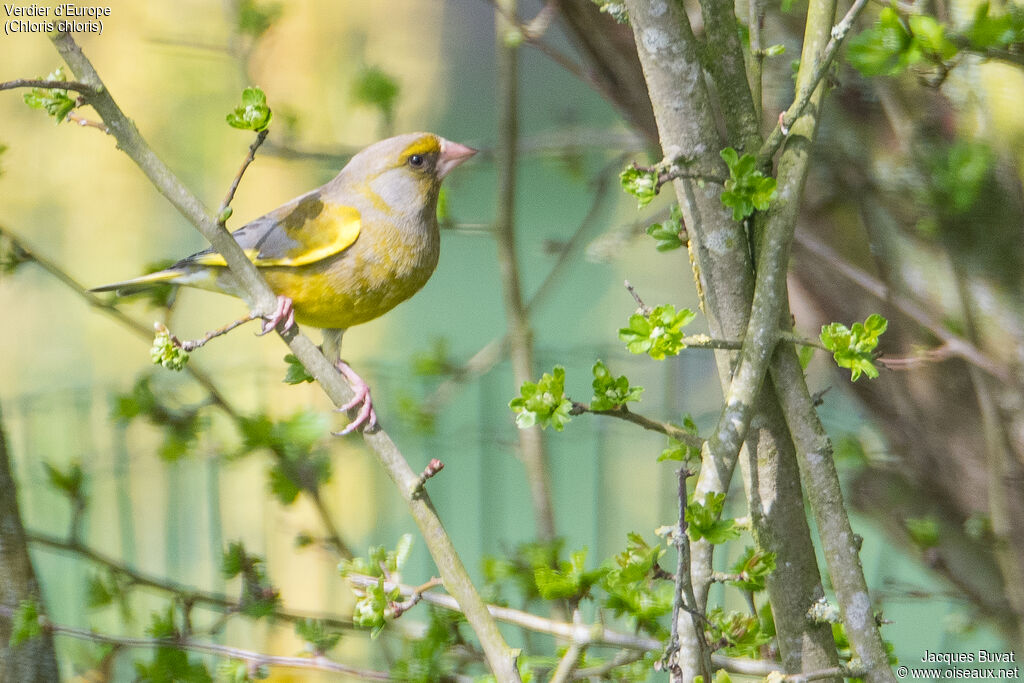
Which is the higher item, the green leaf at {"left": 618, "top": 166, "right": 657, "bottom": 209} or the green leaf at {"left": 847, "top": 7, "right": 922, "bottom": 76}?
the green leaf at {"left": 847, "top": 7, "right": 922, "bottom": 76}

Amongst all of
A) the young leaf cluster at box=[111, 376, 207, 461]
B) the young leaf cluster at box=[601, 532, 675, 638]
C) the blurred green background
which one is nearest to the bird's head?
the young leaf cluster at box=[601, 532, 675, 638]

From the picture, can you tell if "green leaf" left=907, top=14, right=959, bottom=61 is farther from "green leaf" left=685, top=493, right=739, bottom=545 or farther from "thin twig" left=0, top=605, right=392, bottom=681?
"thin twig" left=0, top=605, right=392, bottom=681

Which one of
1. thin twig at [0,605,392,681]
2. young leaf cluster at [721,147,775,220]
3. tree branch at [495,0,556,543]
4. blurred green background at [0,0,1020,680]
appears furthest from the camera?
blurred green background at [0,0,1020,680]

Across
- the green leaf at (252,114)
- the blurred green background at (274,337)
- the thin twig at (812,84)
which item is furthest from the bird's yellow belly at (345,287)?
the blurred green background at (274,337)

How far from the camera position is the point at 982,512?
1.17 m

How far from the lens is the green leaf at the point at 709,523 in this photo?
1.84ft

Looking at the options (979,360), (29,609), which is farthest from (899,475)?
(29,609)

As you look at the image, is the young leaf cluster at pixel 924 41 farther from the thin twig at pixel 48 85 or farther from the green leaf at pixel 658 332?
the thin twig at pixel 48 85

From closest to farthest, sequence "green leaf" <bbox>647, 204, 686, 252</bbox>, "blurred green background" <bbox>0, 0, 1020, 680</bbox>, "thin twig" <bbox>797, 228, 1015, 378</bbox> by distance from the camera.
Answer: "green leaf" <bbox>647, 204, 686, 252</bbox> < "thin twig" <bbox>797, 228, 1015, 378</bbox> < "blurred green background" <bbox>0, 0, 1020, 680</bbox>

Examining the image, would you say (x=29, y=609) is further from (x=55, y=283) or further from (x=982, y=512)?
(x=55, y=283)

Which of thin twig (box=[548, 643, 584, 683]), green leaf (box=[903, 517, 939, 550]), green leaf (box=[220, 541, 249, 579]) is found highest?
green leaf (box=[903, 517, 939, 550])

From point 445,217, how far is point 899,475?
2.57 feet

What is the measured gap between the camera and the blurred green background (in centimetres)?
216

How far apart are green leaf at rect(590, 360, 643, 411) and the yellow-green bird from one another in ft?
0.69
